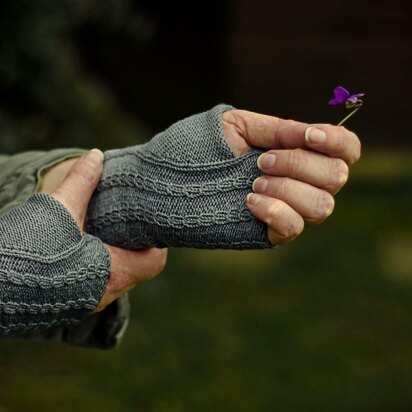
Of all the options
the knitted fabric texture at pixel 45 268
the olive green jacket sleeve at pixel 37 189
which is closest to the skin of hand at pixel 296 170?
the knitted fabric texture at pixel 45 268

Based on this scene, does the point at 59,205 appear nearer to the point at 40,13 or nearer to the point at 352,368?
the point at 40,13

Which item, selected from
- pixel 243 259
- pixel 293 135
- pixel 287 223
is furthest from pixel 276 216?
pixel 243 259

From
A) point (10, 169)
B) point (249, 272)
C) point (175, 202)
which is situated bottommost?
point (249, 272)

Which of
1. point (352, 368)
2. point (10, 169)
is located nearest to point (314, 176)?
point (10, 169)

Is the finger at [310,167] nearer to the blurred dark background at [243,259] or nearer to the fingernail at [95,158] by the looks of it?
the fingernail at [95,158]

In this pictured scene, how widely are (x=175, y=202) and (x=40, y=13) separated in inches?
106

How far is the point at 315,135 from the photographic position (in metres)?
1.67

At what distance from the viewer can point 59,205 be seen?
188 centimetres

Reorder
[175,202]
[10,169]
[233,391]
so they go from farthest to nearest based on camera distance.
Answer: [233,391]
[10,169]
[175,202]

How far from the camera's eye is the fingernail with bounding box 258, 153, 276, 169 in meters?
1.73

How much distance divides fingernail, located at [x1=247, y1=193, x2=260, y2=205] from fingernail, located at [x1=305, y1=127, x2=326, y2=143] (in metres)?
0.14

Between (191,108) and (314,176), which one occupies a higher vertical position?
(314,176)

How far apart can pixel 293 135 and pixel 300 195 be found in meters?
0.10

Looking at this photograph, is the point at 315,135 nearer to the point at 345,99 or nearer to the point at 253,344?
the point at 345,99
